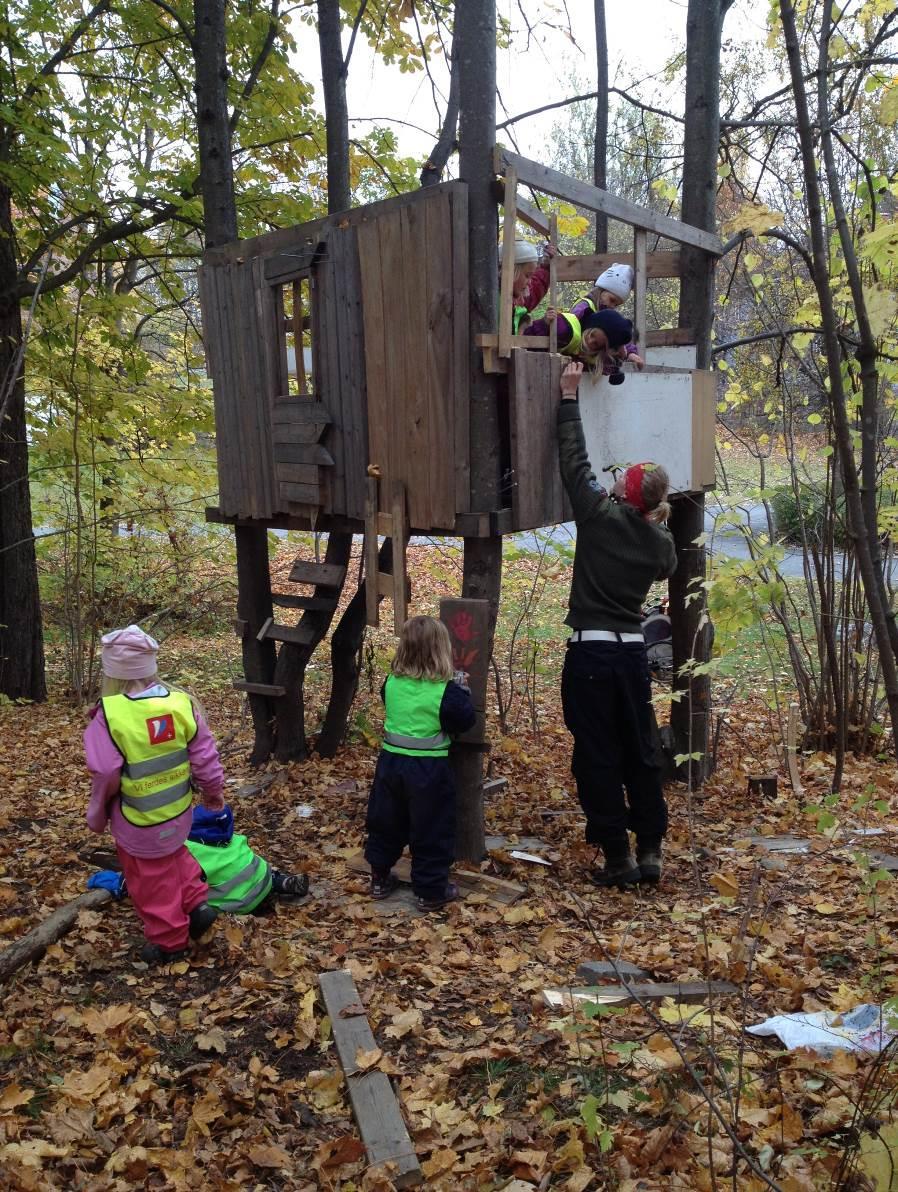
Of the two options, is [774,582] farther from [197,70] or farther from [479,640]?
[197,70]

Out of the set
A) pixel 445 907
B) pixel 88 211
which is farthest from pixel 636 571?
pixel 88 211

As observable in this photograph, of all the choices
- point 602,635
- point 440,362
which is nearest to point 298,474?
point 440,362

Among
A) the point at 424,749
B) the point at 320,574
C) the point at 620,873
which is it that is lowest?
the point at 620,873

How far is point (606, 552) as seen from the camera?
495 centimetres

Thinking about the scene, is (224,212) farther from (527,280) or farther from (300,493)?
(527,280)

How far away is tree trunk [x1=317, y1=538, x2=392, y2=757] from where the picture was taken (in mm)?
7582

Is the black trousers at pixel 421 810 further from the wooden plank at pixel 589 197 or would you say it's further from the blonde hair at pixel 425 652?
the wooden plank at pixel 589 197

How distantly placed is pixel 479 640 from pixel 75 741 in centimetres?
541

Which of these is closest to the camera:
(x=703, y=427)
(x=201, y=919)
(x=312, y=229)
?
(x=201, y=919)

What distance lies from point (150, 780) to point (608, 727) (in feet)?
7.80

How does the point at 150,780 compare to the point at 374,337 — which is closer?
the point at 150,780

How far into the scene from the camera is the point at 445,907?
188 inches

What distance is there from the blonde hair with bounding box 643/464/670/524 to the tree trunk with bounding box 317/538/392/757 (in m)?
3.07

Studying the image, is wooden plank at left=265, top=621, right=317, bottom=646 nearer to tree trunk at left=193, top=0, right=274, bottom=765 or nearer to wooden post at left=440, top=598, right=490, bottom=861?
tree trunk at left=193, top=0, right=274, bottom=765
